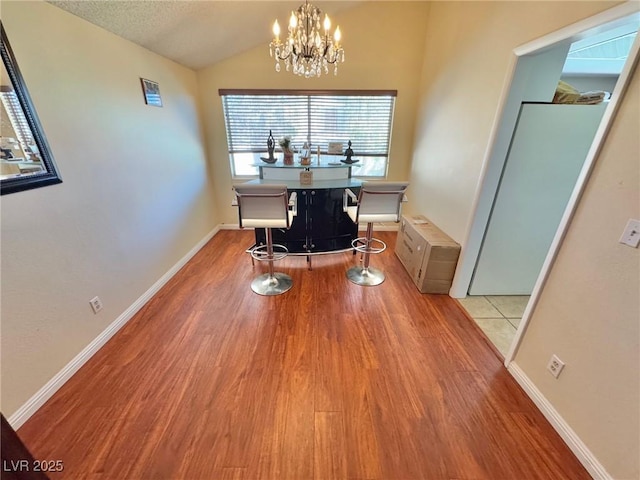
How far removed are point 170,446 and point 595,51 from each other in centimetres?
500

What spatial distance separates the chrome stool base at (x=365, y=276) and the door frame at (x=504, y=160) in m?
0.76

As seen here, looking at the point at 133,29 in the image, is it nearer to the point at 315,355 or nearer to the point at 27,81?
the point at 27,81

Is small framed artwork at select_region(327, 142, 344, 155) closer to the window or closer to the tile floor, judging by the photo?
the window

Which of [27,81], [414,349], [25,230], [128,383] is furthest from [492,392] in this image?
[27,81]

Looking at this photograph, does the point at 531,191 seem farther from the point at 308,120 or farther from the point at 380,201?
the point at 308,120

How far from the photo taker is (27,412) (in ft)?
4.83

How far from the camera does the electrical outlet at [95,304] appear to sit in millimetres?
1895

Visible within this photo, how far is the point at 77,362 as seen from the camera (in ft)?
5.82

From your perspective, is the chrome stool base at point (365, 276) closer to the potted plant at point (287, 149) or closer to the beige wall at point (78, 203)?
the potted plant at point (287, 149)

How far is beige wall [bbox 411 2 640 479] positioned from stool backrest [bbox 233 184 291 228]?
67.2 inches

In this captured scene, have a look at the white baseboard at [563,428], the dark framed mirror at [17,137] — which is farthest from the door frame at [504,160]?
the dark framed mirror at [17,137]

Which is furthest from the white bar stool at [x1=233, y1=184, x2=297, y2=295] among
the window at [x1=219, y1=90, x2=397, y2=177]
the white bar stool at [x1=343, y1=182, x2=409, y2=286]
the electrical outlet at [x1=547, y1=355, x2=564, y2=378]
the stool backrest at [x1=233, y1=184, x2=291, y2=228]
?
the electrical outlet at [x1=547, y1=355, x2=564, y2=378]

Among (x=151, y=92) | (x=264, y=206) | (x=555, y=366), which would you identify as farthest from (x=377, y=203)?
(x=151, y=92)

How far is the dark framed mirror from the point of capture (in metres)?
1.35
